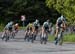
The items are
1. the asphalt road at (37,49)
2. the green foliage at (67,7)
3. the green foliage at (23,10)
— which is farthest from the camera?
the green foliage at (23,10)

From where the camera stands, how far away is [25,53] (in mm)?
21188

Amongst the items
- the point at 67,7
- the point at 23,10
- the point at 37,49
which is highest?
the point at 23,10

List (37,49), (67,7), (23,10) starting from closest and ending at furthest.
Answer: (37,49)
(67,7)
(23,10)

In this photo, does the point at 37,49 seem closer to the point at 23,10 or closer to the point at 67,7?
the point at 67,7

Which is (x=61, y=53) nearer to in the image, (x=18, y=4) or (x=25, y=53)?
(x=25, y=53)

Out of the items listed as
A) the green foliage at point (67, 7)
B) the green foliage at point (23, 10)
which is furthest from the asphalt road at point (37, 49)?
the green foliage at point (23, 10)

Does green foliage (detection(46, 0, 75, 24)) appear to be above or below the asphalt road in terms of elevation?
above

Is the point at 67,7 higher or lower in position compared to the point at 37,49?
higher

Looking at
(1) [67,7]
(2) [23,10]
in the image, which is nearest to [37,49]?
(1) [67,7]

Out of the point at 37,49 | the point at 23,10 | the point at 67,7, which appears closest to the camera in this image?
the point at 37,49

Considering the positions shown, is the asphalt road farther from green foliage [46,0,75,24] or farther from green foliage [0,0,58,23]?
green foliage [0,0,58,23]

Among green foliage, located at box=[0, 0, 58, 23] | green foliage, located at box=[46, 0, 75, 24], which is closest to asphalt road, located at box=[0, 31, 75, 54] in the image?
green foliage, located at box=[46, 0, 75, 24]

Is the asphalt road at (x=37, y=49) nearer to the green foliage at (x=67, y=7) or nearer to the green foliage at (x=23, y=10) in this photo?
the green foliage at (x=67, y=7)

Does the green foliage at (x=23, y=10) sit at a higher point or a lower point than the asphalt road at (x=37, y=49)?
higher
